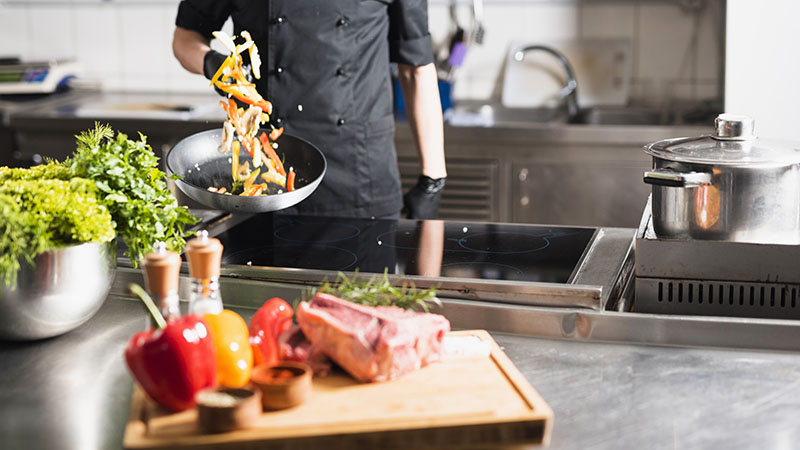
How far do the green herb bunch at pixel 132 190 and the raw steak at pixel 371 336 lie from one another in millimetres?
323

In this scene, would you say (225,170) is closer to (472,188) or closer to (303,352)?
(303,352)

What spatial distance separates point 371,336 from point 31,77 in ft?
9.79

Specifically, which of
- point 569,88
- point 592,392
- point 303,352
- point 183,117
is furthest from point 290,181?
point 569,88

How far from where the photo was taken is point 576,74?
341 cm

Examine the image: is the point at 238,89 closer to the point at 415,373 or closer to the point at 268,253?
the point at 268,253

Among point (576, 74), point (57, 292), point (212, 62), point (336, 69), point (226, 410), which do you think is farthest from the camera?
point (576, 74)

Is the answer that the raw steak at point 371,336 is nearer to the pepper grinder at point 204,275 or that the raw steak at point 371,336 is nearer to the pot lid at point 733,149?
the pepper grinder at point 204,275

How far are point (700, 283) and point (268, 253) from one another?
2.33 ft

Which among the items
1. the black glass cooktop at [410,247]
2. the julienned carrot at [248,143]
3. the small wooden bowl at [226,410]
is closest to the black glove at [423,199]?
the black glass cooktop at [410,247]

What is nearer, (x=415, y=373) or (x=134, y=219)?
(x=415, y=373)

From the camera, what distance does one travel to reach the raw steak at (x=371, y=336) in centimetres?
99

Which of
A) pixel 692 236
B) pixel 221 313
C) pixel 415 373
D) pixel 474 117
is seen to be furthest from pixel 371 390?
pixel 474 117

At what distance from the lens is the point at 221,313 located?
1.02m

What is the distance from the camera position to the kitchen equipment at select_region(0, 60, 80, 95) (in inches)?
137
